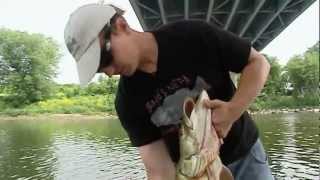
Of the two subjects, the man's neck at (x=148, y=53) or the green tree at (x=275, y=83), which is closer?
the man's neck at (x=148, y=53)

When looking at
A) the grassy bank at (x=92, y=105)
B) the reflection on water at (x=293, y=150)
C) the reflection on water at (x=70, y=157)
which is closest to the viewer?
the reflection on water at (x=293, y=150)

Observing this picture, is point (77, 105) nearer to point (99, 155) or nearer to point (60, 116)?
point (60, 116)

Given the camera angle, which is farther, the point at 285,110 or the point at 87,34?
the point at 285,110

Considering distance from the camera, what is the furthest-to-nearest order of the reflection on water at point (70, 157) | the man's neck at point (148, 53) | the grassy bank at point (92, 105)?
1. the grassy bank at point (92, 105)
2. the reflection on water at point (70, 157)
3. the man's neck at point (148, 53)

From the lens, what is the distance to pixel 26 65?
217 feet

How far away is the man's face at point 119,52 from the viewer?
2.15 m

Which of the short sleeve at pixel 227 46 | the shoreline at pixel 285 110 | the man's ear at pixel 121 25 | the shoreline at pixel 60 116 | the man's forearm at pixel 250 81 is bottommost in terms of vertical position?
the shoreline at pixel 60 116

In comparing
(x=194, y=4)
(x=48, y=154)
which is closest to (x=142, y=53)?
(x=194, y=4)

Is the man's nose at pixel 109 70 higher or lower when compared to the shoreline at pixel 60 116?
higher

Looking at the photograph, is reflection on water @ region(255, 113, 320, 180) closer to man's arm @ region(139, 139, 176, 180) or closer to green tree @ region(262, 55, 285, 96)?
man's arm @ region(139, 139, 176, 180)

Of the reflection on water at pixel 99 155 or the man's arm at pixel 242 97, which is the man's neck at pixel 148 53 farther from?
the reflection on water at pixel 99 155

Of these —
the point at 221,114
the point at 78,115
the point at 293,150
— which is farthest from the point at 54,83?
the point at 221,114

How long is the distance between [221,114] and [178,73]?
0.37 m

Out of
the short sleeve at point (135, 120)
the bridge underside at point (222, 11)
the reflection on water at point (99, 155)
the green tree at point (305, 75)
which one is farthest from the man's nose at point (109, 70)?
the green tree at point (305, 75)
